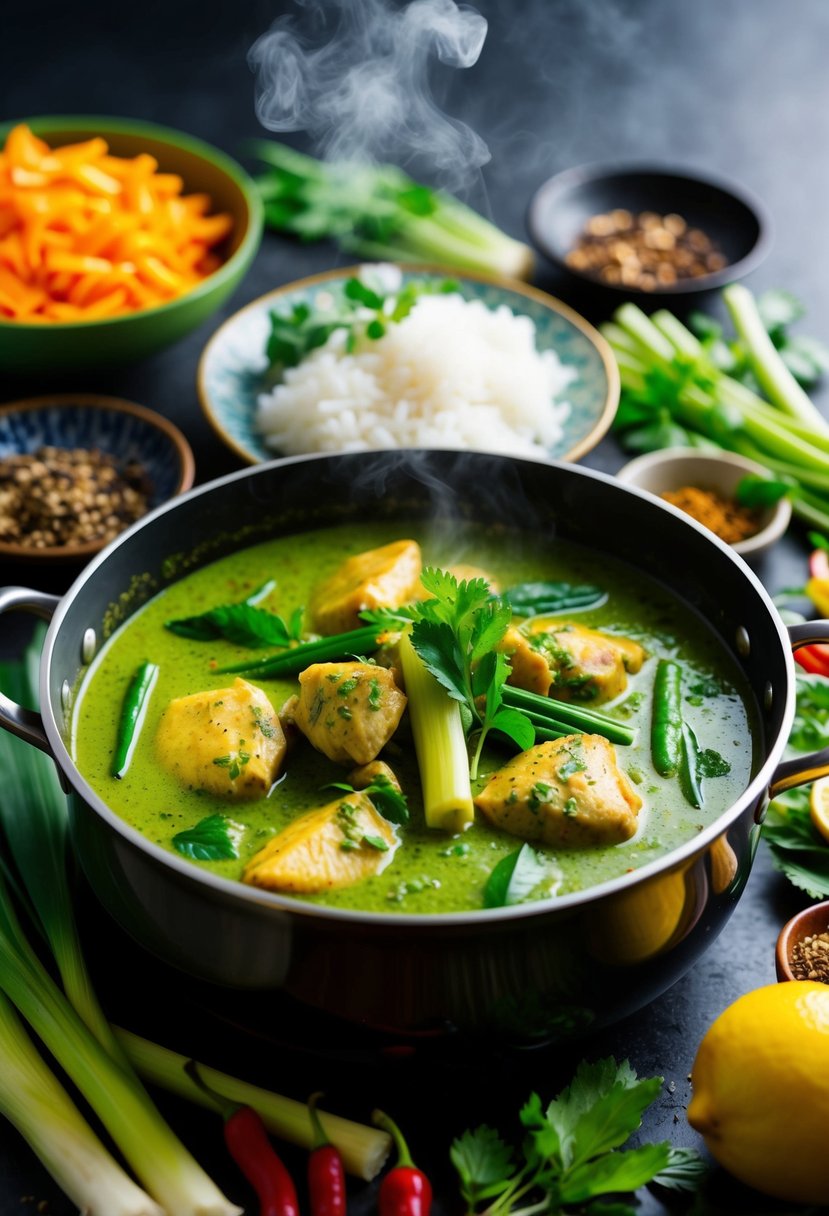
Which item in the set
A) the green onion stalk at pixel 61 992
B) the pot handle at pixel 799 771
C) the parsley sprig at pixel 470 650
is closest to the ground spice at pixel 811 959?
the pot handle at pixel 799 771

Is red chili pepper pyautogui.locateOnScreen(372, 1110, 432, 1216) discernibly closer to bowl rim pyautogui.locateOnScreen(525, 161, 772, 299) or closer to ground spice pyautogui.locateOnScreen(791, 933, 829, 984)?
ground spice pyautogui.locateOnScreen(791, 933, 829, 984)

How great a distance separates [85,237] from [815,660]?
2.54 meters

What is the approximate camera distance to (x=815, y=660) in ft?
10.4

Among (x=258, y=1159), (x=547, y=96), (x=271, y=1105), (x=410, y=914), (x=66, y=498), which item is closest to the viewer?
(x=410, y=914)

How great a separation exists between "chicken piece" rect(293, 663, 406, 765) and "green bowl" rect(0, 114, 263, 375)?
1.82m

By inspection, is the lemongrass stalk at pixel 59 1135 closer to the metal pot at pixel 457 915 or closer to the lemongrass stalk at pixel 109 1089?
the lemongrass stalk at pixel 109 1089

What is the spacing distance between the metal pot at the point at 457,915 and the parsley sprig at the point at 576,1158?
0.39 feet

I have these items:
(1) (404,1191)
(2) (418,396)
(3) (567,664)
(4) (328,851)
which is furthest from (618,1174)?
(2) (418,396)

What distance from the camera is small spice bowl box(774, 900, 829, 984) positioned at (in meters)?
2.45

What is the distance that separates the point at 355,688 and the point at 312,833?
0.33m

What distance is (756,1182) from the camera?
213 centimetres

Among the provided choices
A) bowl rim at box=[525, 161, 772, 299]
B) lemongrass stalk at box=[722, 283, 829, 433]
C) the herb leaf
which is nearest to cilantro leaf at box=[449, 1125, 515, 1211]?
the herb leaf

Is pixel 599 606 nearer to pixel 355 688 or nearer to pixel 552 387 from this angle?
pixel 355 688

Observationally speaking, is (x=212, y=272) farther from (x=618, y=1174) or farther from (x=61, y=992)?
(x=618, y=1174)
